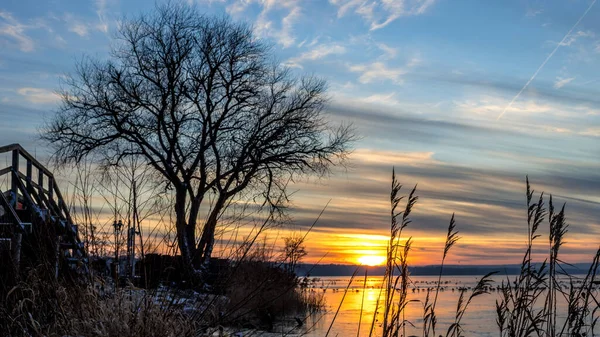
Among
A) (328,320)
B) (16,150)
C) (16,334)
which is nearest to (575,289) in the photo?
(16,334)

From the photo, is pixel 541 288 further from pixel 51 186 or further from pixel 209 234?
pixel 51 186

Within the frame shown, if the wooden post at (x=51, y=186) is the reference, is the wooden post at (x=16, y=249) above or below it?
below

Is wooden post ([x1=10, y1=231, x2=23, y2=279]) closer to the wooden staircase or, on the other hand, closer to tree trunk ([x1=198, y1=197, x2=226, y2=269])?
the wooden staircase

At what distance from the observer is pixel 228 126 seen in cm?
2811

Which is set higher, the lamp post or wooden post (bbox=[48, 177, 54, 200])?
wooden post (bbox=[48, 177, 54, 200])

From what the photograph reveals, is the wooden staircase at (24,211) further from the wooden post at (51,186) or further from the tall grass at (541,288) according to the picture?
the tall grass at (541,288)

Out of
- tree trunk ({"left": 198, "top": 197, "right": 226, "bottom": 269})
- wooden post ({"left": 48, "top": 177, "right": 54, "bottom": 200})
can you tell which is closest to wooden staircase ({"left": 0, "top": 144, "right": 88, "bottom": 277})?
wooden post ({"left": 48, "top": 177, "right": 54, "bottom": 200})

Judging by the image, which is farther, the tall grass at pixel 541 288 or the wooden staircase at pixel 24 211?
A: the wooden staircase at pixel 24 211

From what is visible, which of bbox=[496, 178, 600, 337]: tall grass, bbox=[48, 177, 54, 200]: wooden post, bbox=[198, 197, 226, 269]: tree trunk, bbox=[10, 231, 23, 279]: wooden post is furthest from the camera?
bbox=[48, 177, 54, 200]: wooden post

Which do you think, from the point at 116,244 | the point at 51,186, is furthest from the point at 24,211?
the point at 116,244

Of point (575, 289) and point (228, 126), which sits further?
point (228, 126)

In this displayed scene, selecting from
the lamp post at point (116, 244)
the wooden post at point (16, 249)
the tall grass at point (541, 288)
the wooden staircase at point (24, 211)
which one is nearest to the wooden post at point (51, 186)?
the wooden staircase at point (24, 211)

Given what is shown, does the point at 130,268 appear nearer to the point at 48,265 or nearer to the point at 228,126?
the point at 48,265

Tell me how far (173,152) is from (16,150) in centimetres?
1304
